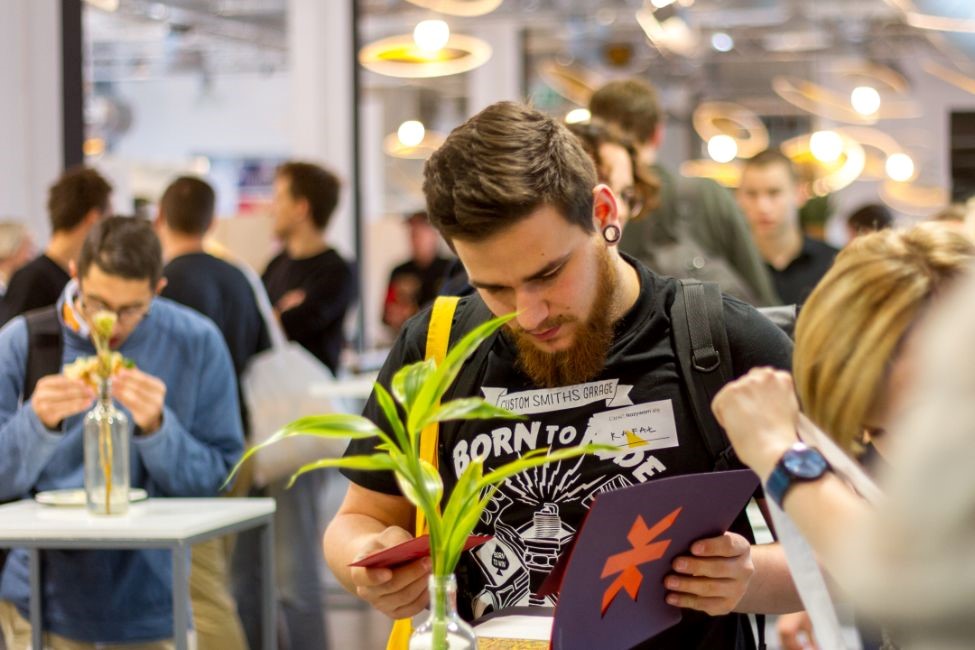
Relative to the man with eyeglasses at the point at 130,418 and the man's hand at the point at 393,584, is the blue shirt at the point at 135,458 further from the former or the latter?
the man's hand at the point at 393,584

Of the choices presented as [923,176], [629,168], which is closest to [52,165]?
[629,168]

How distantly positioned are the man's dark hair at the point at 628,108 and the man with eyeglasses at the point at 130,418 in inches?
52.1

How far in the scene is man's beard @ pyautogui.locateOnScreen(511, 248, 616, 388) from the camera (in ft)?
6.20

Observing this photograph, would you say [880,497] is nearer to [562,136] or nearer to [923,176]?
[562,136]

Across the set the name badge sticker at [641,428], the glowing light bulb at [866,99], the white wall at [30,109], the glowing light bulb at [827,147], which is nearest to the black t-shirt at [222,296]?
the white wall at [30,109]

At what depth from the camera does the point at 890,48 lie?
61.8 feet

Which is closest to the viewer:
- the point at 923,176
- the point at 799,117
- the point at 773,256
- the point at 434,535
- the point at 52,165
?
the point at 434,535

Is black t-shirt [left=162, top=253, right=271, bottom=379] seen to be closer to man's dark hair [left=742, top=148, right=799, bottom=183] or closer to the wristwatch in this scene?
man's dark hair [left=742, top=148, right=799, bottom=183]

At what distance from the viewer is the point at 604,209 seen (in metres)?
1.95

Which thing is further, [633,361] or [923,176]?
[923,176]

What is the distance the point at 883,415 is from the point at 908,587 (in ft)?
1.07

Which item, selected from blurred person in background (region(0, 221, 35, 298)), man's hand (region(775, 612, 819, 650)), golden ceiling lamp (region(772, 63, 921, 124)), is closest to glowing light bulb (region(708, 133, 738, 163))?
golden ceiling lamp (region(772, 63, 921, 124))

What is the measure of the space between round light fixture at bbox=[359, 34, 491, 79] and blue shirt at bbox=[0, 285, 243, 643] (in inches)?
267

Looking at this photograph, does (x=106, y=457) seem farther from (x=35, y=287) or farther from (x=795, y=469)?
(x=795, y=469)
